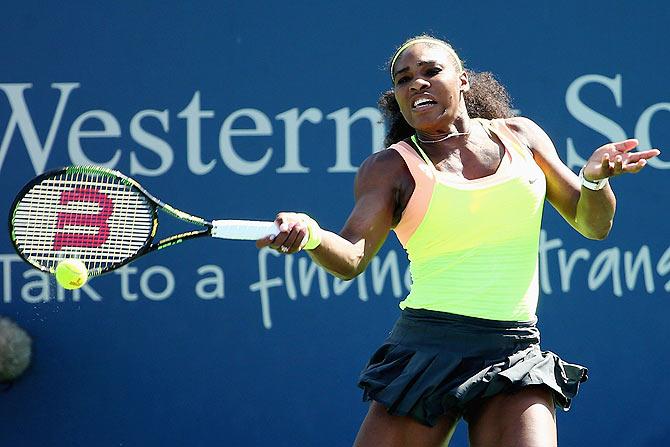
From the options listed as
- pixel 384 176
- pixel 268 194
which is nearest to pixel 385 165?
pixel 384 176

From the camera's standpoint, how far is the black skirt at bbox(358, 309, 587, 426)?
3.57m

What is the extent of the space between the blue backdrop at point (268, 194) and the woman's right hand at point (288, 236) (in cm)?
241

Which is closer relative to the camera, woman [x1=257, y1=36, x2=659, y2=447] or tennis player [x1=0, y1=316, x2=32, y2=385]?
woman [x1=257, y1=36, x2=659, y2=447]

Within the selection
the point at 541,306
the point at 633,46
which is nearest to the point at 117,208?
the point at 541,306

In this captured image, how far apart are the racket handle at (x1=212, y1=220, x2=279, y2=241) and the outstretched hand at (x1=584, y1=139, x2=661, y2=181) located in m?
0.90

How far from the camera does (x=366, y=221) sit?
365 cm

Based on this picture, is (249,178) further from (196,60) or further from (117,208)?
(117,208)

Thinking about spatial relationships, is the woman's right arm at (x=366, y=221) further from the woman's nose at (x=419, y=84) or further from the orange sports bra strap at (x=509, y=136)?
the orange sports bra strap at (x=509, y=136)

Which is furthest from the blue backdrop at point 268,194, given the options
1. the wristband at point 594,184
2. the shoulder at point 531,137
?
the wristband at point 594,184

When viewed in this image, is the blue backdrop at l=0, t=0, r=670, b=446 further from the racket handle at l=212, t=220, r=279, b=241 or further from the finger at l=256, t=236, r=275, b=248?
the finger at l=256, t=236, r=275, b=248

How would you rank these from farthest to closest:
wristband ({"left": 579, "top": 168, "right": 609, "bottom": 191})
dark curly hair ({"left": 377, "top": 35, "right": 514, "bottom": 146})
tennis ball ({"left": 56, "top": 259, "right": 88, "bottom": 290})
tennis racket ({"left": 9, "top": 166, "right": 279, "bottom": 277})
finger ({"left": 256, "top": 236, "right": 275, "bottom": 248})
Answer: dark curly hair ({"left": 377, "top": 35, "right": 514, "bottom": 146}) < tennis racket ({"left": 9, "top": 166, "right": 279, "bottom": 277}) < wristband ({"left": 579, "top": 168, "right": 609, "bottom": 191}) < tennis ball ({"left": 56, "top": 259, "right": 88, "bottom": 290}) < finger ({"left": 256, "top": 236, "right": 275, "bottom": 248})

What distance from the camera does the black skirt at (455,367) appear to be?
357 cm

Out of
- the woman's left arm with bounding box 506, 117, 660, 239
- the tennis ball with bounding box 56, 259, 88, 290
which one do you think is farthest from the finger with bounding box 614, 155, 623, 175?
the tennis ball with bounding box 56, 259, 88, 290

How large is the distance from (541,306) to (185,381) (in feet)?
5.17
